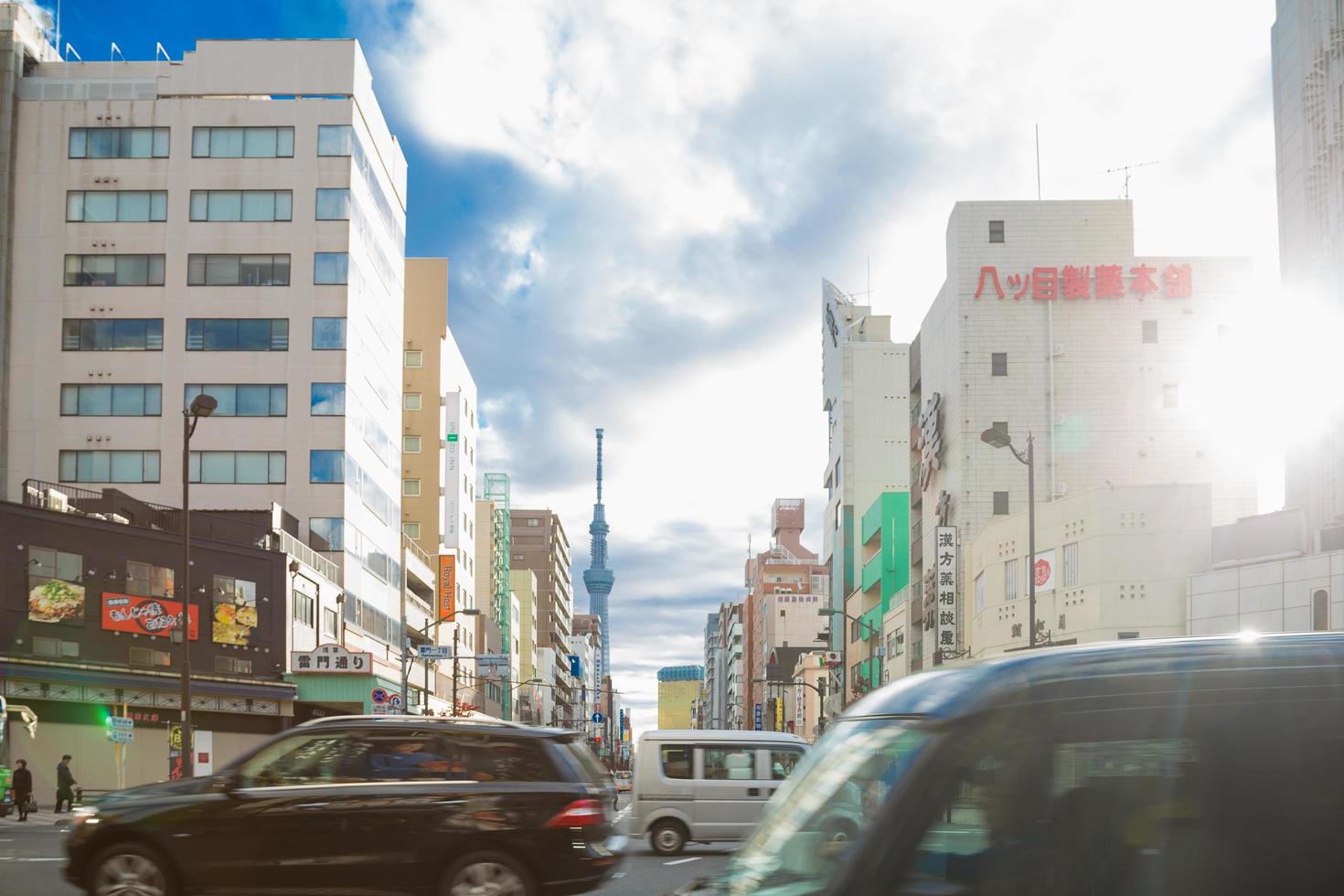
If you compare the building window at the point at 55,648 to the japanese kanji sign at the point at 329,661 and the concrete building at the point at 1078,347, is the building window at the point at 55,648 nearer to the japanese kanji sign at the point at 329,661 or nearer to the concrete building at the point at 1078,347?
the japanese kanji sign at the point at 329,661

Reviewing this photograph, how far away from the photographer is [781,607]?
153000 mm

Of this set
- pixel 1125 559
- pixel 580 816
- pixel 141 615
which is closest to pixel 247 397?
pixel 141 615

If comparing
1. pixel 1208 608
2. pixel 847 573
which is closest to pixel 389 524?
pixel 1208 608

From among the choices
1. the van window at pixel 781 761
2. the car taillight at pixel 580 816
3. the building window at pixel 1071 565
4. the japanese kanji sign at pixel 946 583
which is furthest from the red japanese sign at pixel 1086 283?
the car taillight at pixel 580 816

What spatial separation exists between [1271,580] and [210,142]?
1881 inches

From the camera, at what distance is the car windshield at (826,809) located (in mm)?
4906

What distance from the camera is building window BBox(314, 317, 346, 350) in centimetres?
6138

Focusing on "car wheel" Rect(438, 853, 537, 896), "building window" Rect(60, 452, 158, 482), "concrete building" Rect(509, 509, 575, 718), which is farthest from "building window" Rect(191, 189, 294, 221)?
"concrete building" Rect(509, 509, 575, 718)

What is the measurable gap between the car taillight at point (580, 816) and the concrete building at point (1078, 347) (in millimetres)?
56882

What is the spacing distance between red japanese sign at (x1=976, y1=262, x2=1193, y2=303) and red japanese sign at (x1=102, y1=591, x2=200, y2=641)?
130 feet

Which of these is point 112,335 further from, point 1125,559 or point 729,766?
point 729,766

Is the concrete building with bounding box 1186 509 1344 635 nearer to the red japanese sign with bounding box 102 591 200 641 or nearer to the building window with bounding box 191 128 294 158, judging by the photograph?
the red japanese sign with bounding box 102 591 200 641

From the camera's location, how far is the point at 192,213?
62.2 m

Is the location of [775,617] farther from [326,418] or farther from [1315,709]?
[1315,709]
